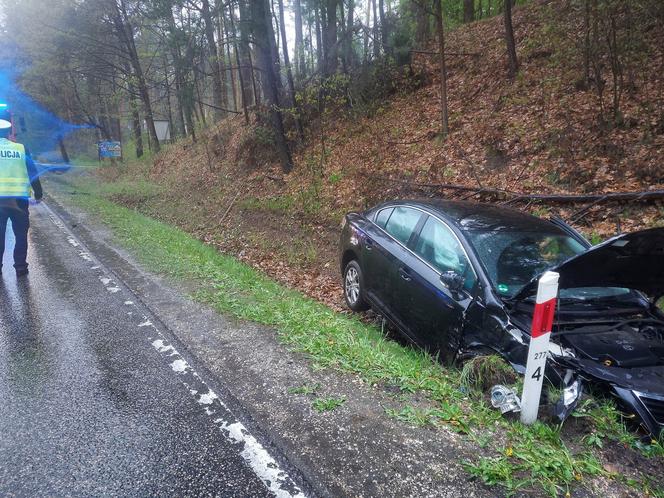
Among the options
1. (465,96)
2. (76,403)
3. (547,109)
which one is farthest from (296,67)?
(76,403)

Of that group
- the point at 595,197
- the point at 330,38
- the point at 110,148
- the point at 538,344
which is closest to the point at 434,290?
the point at 538,344

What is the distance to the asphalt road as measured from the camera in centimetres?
256

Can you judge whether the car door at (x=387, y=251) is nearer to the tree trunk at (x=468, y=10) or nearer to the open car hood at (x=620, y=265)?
the open car hood at (x=620, y=265)

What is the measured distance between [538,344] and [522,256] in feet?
5.24

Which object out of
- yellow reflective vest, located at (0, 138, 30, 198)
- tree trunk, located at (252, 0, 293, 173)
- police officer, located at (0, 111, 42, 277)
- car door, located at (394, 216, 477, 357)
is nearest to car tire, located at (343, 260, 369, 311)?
car door, located at (394, 216, 477, 357)

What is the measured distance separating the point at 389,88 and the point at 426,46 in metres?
2.87

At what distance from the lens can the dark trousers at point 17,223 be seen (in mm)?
6207

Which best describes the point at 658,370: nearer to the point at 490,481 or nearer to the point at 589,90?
the point at 490,481

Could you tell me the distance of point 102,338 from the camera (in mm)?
4461

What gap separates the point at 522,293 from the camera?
3.64m

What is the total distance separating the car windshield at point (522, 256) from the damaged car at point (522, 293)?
0.01 metres

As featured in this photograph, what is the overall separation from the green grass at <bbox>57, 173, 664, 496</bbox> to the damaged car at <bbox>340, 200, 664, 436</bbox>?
0.24 meters

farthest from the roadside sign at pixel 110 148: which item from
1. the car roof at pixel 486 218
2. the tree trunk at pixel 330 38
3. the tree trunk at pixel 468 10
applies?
the car roof at pixel 486 218

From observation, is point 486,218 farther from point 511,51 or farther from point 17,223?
point 511,51
